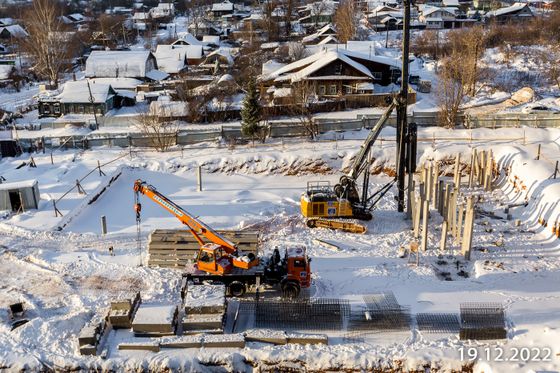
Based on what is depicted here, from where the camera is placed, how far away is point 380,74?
48.8 meters

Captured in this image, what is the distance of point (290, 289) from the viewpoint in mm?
16359

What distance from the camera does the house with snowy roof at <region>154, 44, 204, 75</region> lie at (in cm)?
6216

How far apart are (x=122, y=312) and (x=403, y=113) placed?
42.3 feet

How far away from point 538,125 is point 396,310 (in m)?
21.8

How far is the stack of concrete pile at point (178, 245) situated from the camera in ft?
61.6

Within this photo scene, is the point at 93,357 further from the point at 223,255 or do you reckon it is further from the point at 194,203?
the point at 194,203

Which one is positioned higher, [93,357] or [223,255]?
[223,255]

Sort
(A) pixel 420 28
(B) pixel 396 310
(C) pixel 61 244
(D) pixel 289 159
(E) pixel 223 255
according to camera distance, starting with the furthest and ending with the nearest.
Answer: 1. (A) pixel 420 28
2. (D) pixel 289 159
3. (C) pixel 61 244
4. (E) pixel 223 255
5. (B) pixel 396 310

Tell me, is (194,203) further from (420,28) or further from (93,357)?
(420,28)

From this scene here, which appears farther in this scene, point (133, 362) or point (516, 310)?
point (516, 310)

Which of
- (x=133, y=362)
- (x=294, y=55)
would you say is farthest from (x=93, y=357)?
(x=294, y=55)

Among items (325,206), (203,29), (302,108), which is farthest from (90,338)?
(203,29)

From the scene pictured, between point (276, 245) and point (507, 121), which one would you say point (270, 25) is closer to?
point (507, 121)

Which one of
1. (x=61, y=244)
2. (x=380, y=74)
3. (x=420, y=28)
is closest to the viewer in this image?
(x=61, y=244)
